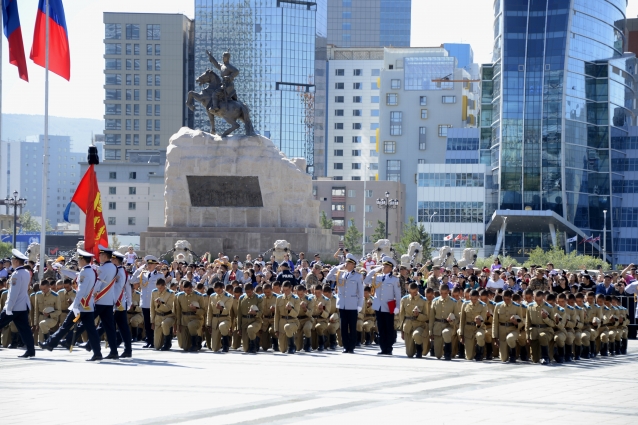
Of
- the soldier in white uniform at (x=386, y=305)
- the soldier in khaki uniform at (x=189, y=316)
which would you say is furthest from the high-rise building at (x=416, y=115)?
the soldier in khaki uniform at (x=189, y=316)

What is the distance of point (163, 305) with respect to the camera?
61.5 ft

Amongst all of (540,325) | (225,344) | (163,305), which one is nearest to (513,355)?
(540,325)

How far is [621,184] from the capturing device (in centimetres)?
9675

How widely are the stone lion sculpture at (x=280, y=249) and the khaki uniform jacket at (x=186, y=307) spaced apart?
14573 mm

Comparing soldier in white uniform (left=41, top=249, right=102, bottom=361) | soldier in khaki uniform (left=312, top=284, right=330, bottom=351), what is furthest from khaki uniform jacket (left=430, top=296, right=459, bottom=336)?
soldier in white uniform (left=41, top=249, right=102, bottom=361)

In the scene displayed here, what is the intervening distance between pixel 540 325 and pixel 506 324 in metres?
0.59

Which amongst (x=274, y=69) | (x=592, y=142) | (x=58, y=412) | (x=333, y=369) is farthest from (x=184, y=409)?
(x=274, y=69)

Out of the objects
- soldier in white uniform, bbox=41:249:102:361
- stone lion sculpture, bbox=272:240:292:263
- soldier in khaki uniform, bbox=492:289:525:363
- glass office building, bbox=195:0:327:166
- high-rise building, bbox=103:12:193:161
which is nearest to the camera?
soldier in white uniform, bbox=41:249:102:361

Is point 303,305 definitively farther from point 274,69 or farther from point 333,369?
point 274,69

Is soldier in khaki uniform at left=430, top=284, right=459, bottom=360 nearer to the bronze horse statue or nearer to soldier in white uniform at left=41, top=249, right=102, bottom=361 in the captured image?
soldier in white uniform at left=41, top=249, right=102, bottom=361

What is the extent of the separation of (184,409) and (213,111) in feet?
92.2

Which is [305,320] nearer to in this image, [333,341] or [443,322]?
[333,341]

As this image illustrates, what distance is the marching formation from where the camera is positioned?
17156mm

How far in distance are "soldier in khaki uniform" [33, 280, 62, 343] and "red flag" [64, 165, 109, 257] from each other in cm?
107
